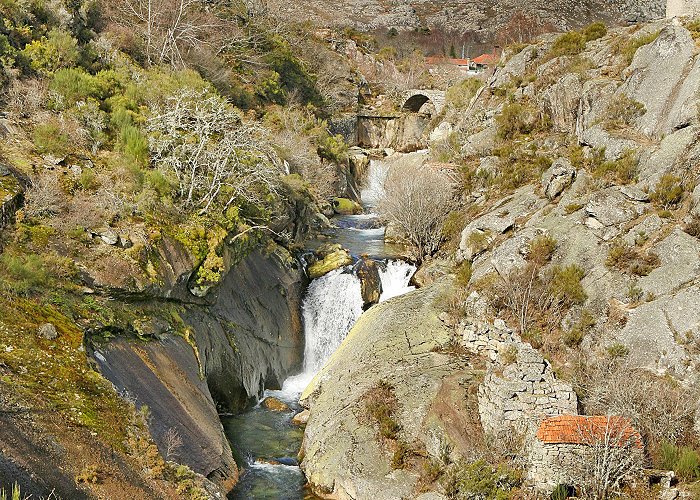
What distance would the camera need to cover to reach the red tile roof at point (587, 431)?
1128cm

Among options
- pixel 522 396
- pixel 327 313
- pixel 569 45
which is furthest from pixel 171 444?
pixel 569 45

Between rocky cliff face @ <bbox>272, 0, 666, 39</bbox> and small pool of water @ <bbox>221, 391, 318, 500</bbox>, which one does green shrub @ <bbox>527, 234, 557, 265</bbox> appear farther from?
rocky cliff face @ <bbox>272, 0, 666, 39</bbox>

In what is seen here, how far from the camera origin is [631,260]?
17.5 m

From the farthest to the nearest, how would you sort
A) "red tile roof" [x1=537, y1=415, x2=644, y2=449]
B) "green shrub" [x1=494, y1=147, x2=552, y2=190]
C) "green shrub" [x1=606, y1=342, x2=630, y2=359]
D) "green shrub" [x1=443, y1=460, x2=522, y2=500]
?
1. "green shrub" [x1=494, y1=147, x2=552, y2=190]
2. "green shrub" [x1=606, y1=342, x2=630, y2=359]
3. "green shrub" [x1=443, y1=460, x2=522, y2=500]
4. "red tile roof" [x1=537, y1=415, x2=644, y2=449]

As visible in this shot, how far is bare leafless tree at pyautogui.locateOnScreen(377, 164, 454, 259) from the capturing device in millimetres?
27125

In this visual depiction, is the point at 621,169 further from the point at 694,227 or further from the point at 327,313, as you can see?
the point at 327,313

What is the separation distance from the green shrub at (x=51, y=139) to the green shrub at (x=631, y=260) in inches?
672

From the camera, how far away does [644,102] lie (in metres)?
22.5

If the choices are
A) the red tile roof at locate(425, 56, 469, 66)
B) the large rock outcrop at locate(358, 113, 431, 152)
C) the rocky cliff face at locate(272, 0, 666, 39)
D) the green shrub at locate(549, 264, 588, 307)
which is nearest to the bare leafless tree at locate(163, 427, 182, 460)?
the green shrub at locate(549, 264, 588, 307)

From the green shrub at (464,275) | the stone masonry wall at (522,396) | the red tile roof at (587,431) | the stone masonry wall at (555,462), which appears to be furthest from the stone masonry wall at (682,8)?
the stone masonry wall at (555,462)

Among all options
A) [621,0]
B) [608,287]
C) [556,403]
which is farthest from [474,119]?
[621,0]

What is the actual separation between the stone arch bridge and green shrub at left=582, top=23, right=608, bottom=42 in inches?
1230

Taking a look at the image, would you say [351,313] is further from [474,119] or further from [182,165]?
[474,119]

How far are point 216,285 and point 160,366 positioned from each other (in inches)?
164
